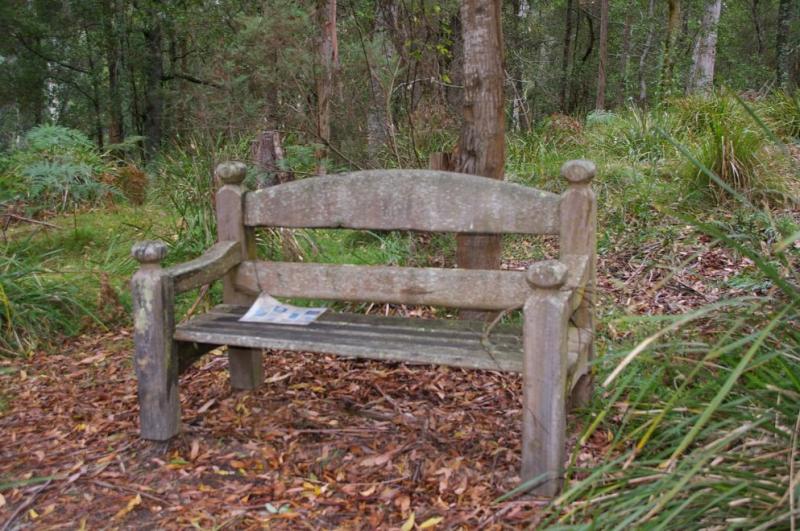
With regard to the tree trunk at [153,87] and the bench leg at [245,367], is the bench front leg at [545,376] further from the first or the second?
the tree trunk at [153,87]

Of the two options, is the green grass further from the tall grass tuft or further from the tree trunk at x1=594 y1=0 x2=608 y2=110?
the tree trunk at x1=594 y1=0 x2=608 y2=110

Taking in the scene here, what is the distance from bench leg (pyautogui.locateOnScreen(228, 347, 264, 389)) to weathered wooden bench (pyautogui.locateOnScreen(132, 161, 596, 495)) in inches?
9.5

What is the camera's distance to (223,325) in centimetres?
312

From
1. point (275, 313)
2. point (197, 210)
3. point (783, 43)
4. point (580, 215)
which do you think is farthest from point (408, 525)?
point (783, 43)

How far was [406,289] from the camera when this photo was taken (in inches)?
125

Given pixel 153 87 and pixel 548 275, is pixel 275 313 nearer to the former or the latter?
pixel 548 275

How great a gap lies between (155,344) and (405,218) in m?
1.14

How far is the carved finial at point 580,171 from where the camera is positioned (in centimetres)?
284

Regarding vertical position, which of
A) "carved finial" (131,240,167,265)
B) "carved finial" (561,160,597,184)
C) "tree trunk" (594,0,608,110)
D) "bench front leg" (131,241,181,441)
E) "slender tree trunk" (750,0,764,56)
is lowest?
"bench front leg" (131,241,181,441)

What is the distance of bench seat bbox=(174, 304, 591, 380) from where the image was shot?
8.72 ft

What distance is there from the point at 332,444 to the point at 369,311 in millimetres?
1491

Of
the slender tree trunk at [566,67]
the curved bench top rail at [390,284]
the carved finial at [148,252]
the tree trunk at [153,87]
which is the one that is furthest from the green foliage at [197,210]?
the slender tree trunk at [566,67]

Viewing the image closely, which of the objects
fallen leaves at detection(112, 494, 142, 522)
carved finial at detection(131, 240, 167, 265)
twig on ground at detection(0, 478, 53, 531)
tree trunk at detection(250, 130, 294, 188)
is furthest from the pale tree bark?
twig on ground at detection(0, 478, 53, 531)

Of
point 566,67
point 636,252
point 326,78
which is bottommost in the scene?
point 636,252
